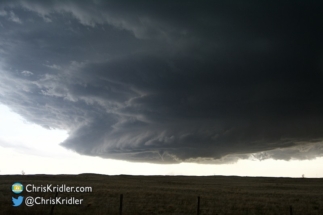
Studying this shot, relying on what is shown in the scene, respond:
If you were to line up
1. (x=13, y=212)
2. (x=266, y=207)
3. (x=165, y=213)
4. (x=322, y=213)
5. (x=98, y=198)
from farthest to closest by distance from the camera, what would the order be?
(x=98, y=198) < (x=266, y=207) < (x=322, y=213) < (x=165, y=213) < (x=13, y=212)

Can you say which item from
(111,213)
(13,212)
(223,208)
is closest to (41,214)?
Result: (13,212)

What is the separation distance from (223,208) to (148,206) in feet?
24.4

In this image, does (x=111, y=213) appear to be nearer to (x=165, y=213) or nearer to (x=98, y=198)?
(x=165, y=213)

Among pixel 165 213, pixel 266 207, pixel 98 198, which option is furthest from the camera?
pixel 98 198

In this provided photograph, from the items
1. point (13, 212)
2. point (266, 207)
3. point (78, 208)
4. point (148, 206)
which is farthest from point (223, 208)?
point (13, 212)

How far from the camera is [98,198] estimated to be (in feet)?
118

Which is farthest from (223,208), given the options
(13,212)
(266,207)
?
(13,212)

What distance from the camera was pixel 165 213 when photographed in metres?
27.5

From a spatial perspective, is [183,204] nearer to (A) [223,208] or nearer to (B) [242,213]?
(A) [223,208]

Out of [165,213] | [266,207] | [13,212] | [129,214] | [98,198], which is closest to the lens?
[13,212]

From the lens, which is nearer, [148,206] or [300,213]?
[300,213]

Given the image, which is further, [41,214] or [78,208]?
[78,208]

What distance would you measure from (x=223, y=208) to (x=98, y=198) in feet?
47.9

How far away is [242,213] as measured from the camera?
2823 cm
